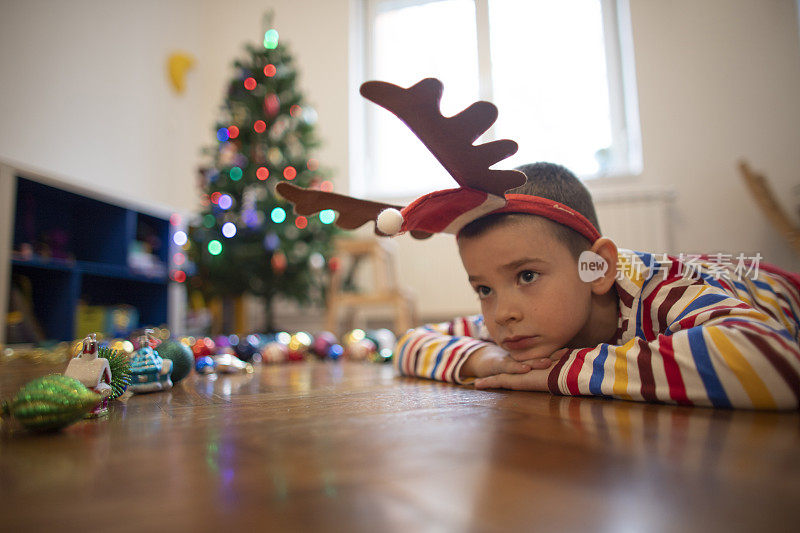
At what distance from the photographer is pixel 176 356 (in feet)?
3.07

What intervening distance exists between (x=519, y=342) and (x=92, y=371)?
594 millimetres

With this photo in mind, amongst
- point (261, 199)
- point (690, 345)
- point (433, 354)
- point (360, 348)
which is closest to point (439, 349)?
point (433, 354)

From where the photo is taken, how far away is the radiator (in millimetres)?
2717

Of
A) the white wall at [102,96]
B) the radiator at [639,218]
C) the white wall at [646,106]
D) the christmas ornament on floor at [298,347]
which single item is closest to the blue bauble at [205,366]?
the christmas ornament on floor at [298,347]

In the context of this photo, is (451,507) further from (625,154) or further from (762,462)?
(625,154)

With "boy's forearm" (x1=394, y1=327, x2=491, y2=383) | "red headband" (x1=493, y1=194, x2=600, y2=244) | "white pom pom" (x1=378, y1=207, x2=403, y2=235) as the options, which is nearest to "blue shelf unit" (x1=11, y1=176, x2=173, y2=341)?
"boy's forearm" (x1=394, y1=327, x2=491, y2=383)

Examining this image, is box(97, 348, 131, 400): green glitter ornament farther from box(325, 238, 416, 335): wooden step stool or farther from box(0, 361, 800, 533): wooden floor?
box(325, 238, 416, 335): wooden step stool

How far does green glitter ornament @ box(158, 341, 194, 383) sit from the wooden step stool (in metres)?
1.52

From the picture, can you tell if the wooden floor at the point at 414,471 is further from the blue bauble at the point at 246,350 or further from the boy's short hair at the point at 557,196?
the blue bauble at the point at 246,350

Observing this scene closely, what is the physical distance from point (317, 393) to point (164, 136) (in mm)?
3208

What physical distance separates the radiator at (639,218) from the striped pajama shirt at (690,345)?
72.3 inches

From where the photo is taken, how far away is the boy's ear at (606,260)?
2.57 feet

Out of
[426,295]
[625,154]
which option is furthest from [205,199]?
[625,154]

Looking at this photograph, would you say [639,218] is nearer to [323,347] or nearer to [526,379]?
[323,347]
